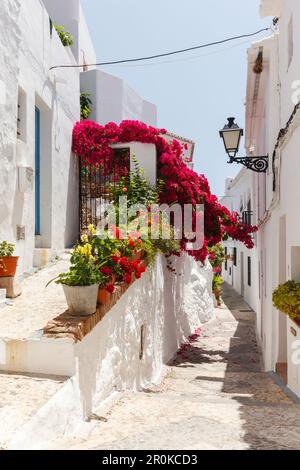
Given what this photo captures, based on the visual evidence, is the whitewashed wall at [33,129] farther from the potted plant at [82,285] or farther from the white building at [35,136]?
the potted plant at [82,285]

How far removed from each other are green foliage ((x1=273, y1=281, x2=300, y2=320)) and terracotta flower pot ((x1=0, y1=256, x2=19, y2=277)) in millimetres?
3576

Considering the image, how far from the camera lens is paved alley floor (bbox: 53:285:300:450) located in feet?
9.93

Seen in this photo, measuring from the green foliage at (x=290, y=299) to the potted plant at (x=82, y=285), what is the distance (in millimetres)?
2299

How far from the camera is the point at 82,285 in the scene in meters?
4.23

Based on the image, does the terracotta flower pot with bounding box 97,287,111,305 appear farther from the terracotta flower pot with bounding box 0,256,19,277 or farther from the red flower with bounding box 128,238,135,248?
the terracotta flower pot with bounding box 0,256,19,277

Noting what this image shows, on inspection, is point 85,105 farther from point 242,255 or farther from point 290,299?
point 290,299

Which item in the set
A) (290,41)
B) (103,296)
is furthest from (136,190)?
(103,296)

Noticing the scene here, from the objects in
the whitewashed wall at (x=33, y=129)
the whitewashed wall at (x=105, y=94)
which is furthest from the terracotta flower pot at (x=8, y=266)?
the whitewashed wall at (x=105, y=94)

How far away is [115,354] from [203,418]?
161 cm

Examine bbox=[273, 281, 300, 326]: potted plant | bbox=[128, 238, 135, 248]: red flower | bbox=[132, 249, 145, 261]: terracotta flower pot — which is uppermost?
bbox=[128, 238, 135, 248]: red flower

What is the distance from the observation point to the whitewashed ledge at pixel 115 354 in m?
3.29

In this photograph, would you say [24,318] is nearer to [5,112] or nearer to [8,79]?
[5,112]

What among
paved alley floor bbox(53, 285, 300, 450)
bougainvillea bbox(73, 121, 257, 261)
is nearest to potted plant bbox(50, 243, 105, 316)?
paved alley floor bbox(53, 285, 300, 450)

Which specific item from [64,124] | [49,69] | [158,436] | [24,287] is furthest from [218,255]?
[158,436]
